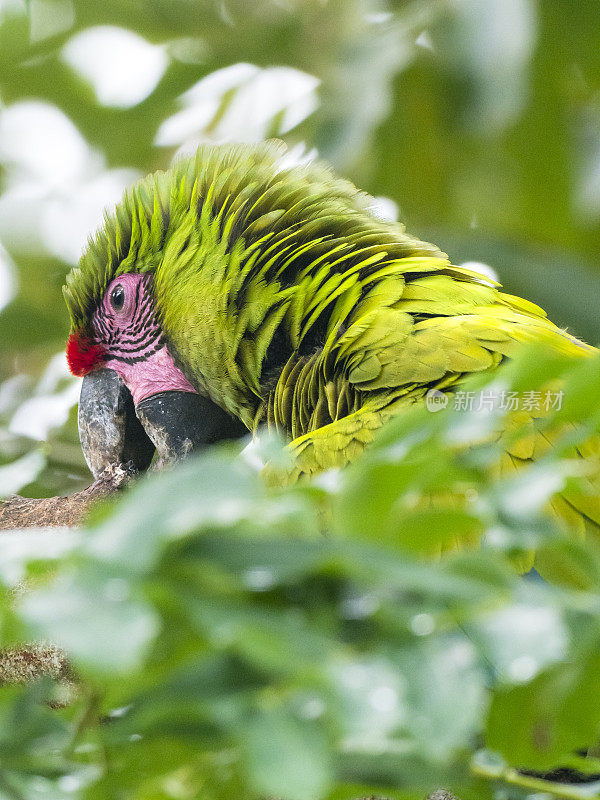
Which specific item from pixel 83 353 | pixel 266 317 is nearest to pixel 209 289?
pixel 266 317

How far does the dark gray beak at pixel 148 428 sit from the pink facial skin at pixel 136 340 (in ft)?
0.09

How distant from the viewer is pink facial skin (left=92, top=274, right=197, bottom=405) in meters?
1.34

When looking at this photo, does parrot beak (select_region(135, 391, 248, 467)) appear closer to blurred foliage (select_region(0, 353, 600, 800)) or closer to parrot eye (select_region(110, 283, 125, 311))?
parrot eye (select_region(110, 283, 125, 311))

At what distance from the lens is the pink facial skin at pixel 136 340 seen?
1.34m

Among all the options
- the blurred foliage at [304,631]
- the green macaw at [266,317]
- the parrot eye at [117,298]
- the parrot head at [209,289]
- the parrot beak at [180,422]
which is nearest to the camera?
the blurred foliage at [304,631]

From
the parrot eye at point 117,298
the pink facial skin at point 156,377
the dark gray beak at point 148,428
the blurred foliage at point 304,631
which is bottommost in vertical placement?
the dark gray beak at point 148,428

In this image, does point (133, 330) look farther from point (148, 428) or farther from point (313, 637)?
point (313, 637)

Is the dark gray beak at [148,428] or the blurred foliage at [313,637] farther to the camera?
the dark gray beak at [148,428]

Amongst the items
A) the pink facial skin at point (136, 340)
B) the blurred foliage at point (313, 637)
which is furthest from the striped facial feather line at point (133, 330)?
the blurred foliage at point (313, 637)

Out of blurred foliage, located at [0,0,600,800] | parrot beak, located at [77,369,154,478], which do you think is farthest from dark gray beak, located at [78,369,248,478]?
blurred foliage, located at [0,0,600,800]

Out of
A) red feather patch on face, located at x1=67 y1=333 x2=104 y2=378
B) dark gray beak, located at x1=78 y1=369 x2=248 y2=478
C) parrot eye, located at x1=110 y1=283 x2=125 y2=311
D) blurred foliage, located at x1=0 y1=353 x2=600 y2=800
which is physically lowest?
dark gray beak, located at x1=78 y1=369 x2=248 y2=478

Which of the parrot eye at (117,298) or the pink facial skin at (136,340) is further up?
the parrot eye at (117,298)

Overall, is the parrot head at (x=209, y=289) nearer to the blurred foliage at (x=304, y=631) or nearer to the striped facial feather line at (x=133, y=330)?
the striped facial feather line at (x=133, y=330)

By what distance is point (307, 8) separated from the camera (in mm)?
1629
